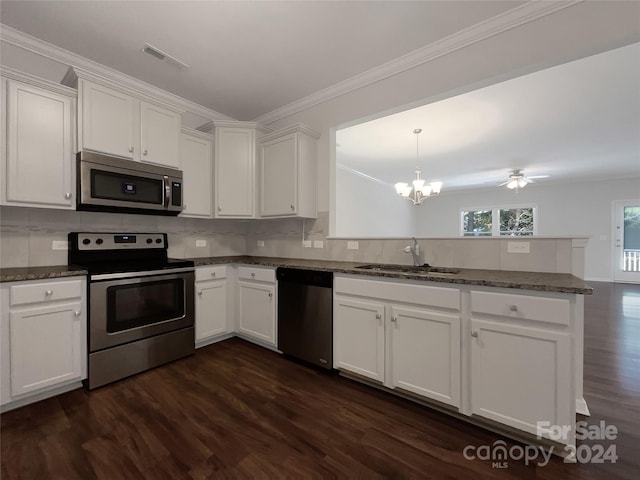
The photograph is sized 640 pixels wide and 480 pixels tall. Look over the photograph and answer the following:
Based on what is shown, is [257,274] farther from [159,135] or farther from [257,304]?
[159,135]

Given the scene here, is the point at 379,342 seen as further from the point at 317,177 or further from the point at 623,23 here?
the point at 623,23

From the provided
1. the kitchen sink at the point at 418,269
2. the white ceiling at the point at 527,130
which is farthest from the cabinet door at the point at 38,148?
the white ceiling at the point at 527,130

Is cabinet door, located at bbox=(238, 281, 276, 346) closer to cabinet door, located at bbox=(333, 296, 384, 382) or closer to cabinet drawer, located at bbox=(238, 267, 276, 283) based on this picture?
cabinet drawer, located at bbox=(238, 267, 276, 283)

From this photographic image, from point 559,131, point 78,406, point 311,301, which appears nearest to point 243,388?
point 311,301

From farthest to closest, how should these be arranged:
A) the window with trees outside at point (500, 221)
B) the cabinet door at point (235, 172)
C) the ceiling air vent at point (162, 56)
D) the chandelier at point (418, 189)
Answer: the window with trees outside at point (500, 221) < the chandelier at point (418, 189) < the cabinet door at point (235, 172) < the ceiling air vent at point (162, 56)

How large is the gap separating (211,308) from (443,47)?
3.15 metres

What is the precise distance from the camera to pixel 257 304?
2.91m

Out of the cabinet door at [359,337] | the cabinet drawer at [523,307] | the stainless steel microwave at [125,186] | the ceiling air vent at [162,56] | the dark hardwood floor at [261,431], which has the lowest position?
the dark hardwood floor at [261,431]

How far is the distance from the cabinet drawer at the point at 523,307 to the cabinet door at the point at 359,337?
2.13 feet

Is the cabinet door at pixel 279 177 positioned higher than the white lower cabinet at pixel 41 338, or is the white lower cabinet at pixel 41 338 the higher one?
the cabinet door at pixel 279 177

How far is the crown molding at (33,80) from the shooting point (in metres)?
1.91

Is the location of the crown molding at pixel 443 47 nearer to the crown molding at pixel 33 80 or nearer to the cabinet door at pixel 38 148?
the crown molding at pixel 33 80

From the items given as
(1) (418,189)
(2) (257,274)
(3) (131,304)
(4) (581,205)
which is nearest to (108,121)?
(3) (131,304)

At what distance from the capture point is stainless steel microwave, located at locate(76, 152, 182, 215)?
2.21m
